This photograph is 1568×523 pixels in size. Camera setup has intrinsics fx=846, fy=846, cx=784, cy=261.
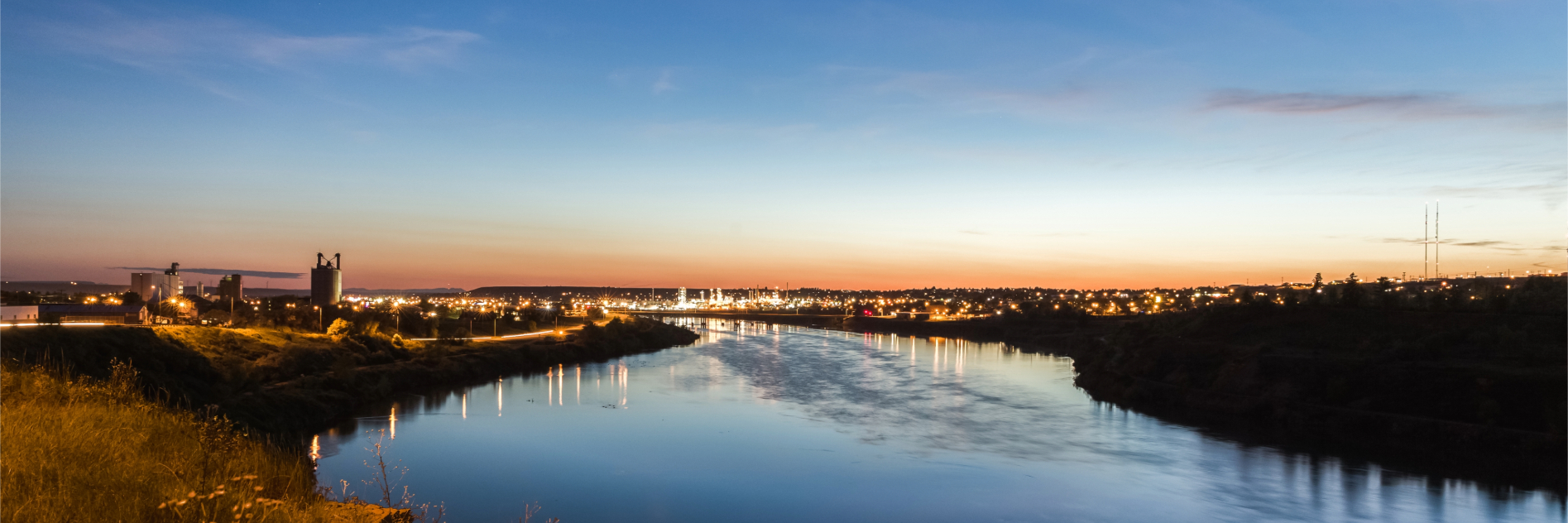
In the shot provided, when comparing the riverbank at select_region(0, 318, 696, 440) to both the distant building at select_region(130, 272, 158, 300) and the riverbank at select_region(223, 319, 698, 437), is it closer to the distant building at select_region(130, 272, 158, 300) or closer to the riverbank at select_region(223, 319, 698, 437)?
the riverbank at select_region(223, 319, 698, 437)

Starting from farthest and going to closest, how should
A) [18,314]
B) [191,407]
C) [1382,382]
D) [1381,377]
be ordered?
[18,314], [1381,377], [1382,382], [191,407]

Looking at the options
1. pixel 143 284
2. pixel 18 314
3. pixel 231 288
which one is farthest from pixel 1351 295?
pixel 231 288

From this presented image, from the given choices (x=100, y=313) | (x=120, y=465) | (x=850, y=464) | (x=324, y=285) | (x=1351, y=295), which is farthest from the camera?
(x=324, y=285)

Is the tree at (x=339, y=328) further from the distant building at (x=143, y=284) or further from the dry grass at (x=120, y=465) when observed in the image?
the dry grass at (x=120, y=465)

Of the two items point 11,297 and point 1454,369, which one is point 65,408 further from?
point 11,297

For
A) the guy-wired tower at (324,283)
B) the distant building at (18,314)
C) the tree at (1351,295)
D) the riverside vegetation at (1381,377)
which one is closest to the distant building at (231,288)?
the guy-wired tower at (324,283)

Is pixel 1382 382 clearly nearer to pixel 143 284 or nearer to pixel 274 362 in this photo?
pixel 274 362
